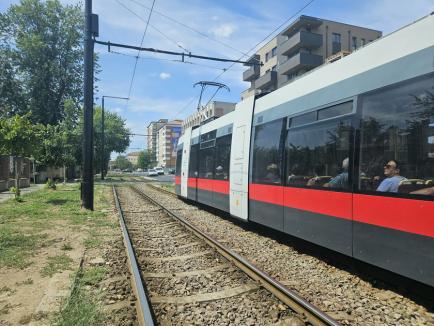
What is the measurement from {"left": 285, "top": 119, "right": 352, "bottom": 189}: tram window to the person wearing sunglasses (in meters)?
0.76

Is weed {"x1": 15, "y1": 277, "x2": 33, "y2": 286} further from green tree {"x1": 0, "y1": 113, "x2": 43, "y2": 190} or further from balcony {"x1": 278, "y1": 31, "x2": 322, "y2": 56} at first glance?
balcony {"x1": 278, "y1": 31, "x2": 322, "y2": 56}

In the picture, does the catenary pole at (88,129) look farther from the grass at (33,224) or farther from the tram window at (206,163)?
the tram window at (206,163)

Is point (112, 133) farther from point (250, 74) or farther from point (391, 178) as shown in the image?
point (391, 178)

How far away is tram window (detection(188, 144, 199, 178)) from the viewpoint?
16.2 m

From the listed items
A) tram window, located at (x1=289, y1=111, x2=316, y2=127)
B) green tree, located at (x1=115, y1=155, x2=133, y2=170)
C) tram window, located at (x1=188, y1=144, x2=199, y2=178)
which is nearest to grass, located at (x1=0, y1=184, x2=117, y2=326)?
tram window, located at (x1=188, y1=144, x2=199, y2=178)

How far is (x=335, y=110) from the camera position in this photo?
646 centimetres

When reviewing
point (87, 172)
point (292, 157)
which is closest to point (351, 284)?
point (292, 157)

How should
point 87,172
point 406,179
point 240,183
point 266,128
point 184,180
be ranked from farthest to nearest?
point 184,180
point 87,172
point 240,183
point 266,128
point 406,179

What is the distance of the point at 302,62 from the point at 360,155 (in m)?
45.0

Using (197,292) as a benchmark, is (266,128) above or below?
above

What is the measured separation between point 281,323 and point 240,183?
6.20 meters

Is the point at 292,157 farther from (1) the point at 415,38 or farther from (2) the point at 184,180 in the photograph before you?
(2) the point at 184,180

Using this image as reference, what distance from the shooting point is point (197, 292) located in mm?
5625

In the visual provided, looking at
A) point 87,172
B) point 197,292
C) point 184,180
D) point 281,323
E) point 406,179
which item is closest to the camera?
point 281,323
